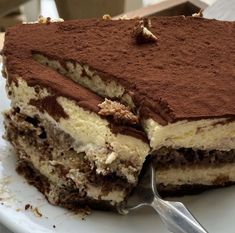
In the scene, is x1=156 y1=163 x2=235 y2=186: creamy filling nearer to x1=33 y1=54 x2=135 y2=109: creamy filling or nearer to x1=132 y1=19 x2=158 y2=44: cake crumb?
x1=33 y1=54 x2=135 y2=109: creamy filling

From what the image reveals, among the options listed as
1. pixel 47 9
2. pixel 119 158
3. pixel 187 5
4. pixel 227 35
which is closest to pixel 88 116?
pixel 119 158

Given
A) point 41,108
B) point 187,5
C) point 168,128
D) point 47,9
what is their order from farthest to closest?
point 47,9 → point 187,5 → point 41,108 → point 168,128

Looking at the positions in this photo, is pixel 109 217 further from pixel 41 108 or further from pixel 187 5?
pixel 187 5

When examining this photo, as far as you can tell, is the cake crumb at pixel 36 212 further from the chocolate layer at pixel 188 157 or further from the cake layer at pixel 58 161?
the chocolate layer at pixel 188 157

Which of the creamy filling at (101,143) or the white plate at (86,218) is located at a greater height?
the creamy filling at (101,143)

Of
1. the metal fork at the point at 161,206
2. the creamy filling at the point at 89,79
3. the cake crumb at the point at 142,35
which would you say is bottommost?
the metal fork at the point at 161,206

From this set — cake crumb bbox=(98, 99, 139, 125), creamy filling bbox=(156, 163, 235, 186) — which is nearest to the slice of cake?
cake crumb bbox=(98, 99, 139, 125)

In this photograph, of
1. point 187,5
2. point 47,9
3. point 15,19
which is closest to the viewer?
point 187,5

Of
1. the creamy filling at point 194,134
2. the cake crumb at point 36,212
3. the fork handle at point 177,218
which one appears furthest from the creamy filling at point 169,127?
the cake crumb at point 36,212
